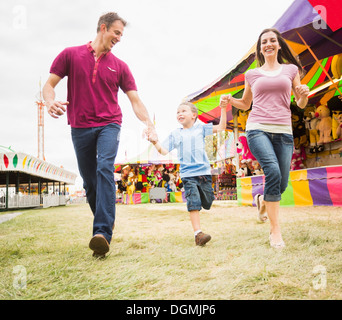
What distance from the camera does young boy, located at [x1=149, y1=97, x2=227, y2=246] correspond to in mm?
2590

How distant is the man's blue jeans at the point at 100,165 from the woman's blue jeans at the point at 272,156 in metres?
1.08

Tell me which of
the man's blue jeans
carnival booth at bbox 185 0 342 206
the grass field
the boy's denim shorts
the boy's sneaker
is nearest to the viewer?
the grass field

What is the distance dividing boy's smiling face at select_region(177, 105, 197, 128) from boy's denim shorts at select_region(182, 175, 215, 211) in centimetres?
55

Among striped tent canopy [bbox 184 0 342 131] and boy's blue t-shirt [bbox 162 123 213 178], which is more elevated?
striped tent canopy [bbox 184 0 342 131]

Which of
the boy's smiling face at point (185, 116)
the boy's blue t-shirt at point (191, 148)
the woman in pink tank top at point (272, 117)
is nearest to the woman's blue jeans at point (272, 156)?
the woman in pink tank top at point (272, 117)

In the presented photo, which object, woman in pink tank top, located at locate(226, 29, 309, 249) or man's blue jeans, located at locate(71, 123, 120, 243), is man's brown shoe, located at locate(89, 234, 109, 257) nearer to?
man's blue jeans, located at locate(71, 123, 120, 243)

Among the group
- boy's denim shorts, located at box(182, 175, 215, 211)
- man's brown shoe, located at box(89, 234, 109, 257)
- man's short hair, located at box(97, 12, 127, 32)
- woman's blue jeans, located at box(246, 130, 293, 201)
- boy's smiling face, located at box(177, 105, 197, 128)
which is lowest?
man's brown shoe, located at box(89, 234, 109, 257)

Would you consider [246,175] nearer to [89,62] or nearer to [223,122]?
[223,122]

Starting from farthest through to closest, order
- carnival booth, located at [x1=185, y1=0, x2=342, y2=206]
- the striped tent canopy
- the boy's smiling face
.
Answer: carnival booth, located at [x1=185, y1=0, x2=342, y2=206], the striped tent canopy, the boy's smiling face

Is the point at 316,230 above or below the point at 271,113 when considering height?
below

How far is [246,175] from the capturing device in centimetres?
768

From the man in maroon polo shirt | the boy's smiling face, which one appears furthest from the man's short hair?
the boy's smiling face

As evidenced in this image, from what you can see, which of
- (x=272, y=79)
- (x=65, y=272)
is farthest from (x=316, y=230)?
(x=65, y=272)
